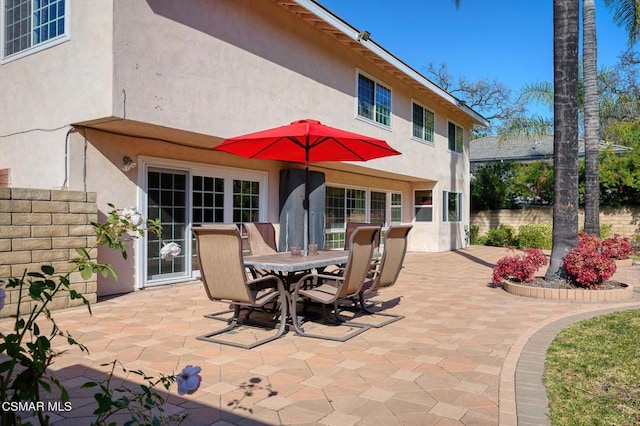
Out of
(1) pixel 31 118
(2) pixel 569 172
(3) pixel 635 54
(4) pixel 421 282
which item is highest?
(3) pixel 635 54

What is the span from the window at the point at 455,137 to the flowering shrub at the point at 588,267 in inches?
429

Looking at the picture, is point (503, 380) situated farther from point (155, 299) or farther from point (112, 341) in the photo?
point (155, 299)

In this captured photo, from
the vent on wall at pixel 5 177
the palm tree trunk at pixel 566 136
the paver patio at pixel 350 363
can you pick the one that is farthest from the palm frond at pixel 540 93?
the vent on wall at pixel 5 177

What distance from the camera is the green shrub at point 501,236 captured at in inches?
796

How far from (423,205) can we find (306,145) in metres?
11.7

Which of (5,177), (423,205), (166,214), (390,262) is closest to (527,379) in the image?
(390,262)

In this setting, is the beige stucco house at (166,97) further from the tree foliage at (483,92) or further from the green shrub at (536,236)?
the tree foliage at (483,92)

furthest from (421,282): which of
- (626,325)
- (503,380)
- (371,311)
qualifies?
(503,380)

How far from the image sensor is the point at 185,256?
29.8 feet

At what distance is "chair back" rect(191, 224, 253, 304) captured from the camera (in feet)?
15.5

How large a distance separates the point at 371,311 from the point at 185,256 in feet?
13.8

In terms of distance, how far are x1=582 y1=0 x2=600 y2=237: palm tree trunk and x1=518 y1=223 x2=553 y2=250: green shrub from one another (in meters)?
5.23

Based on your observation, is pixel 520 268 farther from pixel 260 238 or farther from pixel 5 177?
pixel 5 177

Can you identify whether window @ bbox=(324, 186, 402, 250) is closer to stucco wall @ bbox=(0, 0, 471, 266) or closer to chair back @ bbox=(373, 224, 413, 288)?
stucco wall @ bbox=(0, 0, 471, 266)
